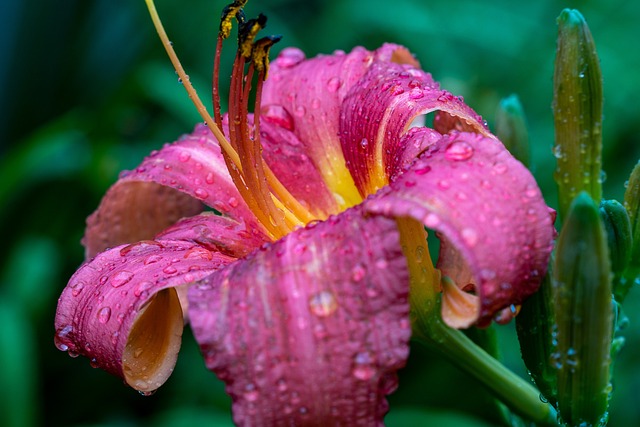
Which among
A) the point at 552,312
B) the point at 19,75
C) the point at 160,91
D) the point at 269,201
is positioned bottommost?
the point at 552,312

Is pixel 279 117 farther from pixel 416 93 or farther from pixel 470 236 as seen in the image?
pixel 470 236

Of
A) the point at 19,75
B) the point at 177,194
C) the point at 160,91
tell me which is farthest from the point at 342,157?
the point at 19,75

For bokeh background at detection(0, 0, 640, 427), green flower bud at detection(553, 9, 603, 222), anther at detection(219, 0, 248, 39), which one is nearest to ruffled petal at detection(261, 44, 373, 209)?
anther at detection(219, 0, 248, 39)

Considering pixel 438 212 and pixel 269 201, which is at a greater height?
pixel 269 201

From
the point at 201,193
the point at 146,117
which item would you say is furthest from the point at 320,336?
the point at 146,117

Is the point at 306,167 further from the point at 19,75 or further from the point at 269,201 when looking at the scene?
the point at 19,75

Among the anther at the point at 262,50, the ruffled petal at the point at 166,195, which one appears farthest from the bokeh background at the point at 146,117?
the anther at the point at 262,50

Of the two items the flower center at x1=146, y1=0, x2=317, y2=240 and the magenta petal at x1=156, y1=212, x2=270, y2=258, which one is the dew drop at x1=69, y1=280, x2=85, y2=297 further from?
the flower center at x1=146, y1=0, x2=317, y2=240

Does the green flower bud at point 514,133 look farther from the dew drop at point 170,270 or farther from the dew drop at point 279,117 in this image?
the dew drop at point 170,270
